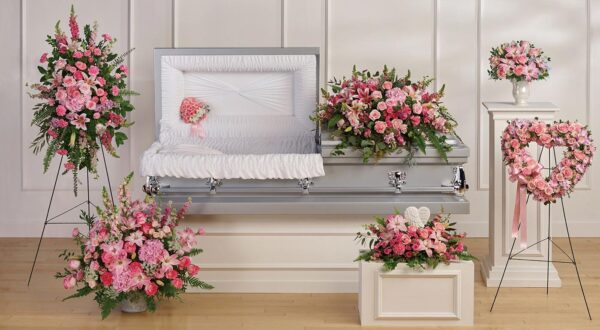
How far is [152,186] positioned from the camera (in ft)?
16.1

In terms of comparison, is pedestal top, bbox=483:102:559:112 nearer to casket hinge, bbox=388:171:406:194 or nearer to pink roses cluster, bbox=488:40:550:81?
pink roses cluster, bbox=488:40:550:81

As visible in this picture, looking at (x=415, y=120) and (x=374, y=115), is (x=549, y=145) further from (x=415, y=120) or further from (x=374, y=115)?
(x=374, y=115)

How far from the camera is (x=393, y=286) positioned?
4293mm

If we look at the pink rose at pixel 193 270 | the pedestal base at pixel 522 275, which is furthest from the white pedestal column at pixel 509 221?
the pink rose at pixel 193 270

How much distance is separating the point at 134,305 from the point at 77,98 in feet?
3.48

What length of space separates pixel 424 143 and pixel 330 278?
775mm

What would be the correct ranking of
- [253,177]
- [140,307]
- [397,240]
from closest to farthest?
[397,240] → [140,307] → [253,177]

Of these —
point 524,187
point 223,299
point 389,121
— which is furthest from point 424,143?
point 223,299

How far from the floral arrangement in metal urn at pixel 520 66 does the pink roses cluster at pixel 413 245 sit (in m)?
1.11

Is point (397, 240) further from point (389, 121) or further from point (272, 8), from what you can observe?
point (272, 8)

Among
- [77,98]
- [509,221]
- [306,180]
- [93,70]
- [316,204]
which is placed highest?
[93,70]

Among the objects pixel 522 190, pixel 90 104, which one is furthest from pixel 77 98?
pixel 522 190

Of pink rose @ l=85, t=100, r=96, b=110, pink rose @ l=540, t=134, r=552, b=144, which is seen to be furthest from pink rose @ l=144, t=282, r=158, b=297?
pink rose @ l=540, t=134, r=552, b=144

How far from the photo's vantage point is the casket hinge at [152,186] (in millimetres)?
4895
